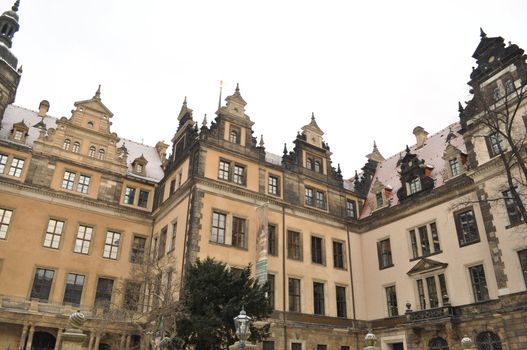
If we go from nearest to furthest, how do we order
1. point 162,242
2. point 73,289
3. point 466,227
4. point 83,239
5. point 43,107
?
point 466,227, point 73,289, point 83,239, point 162,242, point 43,107

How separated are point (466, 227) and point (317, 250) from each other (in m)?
10.4

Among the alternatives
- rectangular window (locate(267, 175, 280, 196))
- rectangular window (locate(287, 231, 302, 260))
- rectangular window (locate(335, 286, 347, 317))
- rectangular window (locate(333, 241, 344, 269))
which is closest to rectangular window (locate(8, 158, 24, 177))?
rectangular window (locate(267, 175, 280, 196))

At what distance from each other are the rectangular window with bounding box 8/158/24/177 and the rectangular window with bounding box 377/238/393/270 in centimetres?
2703

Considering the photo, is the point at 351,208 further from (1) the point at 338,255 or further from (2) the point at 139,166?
(2) the point at 139,166

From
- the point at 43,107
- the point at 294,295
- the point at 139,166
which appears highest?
the point at 43,107

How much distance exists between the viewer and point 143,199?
35.3 meters

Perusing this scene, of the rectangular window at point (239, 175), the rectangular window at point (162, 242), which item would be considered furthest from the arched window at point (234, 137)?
the rectangular window at point (162, 242)

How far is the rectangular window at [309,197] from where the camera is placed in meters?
34.2

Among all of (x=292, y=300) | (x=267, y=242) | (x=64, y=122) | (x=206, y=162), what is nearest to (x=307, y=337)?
(x=292, y=300)

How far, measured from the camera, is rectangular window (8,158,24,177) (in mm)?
30500

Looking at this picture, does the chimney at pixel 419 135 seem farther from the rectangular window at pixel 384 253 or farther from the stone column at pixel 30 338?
the stone column at pixel 30 338

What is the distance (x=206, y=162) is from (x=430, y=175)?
1669 centimetres

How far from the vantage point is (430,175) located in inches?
1288

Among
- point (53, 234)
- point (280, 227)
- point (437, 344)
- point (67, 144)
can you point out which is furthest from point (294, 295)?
A: point (67, 144)
